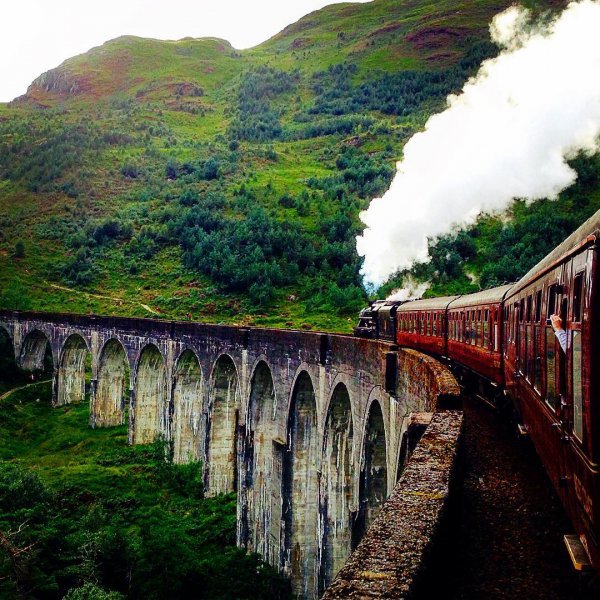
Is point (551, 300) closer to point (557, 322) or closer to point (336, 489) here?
point (557, 322)

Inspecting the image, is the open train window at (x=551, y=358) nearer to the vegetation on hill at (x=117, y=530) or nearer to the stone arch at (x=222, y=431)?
the vegetation on hill at (x=117, y=530)

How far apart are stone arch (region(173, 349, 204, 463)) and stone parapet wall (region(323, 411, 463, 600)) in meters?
22.4

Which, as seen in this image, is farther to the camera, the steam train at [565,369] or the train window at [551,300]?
the train window at [551,300]

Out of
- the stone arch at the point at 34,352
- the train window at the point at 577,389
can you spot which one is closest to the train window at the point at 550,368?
the train window at the point at 577,389

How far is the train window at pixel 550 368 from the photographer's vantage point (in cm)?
505

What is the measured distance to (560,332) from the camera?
4.58 m

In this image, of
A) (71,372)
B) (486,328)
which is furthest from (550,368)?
(71,372)

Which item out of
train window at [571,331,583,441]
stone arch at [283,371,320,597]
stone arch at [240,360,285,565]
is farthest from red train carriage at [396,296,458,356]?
train window at [571,331,583,441]

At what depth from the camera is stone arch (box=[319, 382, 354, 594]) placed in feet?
50.1

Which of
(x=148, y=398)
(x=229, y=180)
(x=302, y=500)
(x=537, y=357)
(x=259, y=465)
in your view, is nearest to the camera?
(x=537, y=357)

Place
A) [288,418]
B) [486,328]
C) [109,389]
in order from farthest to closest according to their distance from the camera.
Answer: [109,389], [288,418], [486,328]

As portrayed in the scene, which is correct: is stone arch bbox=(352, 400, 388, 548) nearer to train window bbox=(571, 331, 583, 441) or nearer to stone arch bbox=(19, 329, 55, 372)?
train window bbox=(571, 331, 583, 441)

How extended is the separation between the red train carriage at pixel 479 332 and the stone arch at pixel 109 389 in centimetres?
2384

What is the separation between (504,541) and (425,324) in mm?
12106
